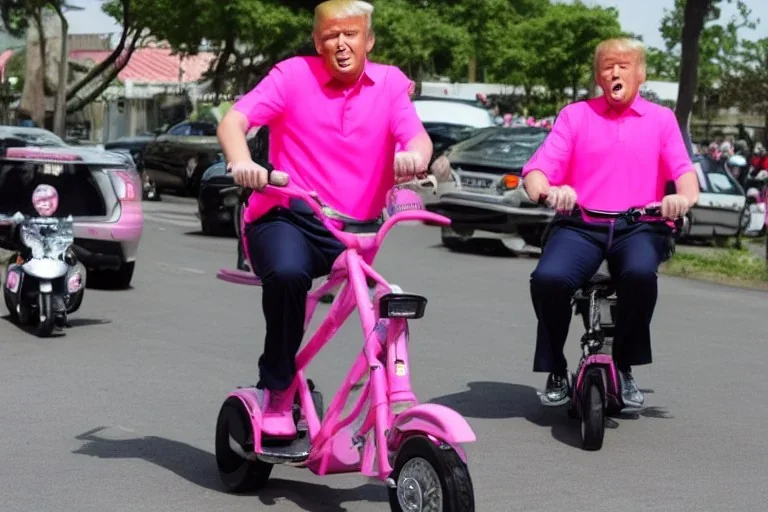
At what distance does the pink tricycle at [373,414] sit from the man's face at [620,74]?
7.26 feet

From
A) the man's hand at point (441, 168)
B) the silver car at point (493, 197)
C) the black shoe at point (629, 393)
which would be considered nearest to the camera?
the man's hand at point (441, 168)

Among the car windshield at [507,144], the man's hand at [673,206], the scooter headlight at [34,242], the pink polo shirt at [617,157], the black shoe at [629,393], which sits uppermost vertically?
the pink polo shirt at [617,157]

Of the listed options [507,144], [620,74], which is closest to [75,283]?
[620,74]

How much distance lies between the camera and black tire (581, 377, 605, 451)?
24.7ft

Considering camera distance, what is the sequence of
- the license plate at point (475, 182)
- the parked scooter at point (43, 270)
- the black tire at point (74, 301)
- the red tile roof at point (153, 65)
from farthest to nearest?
the red tile roof at point (153, 65) < the license plate at point (475, 182) < the black tire at point (74, 301) < the parked scooter at point (43, 270)

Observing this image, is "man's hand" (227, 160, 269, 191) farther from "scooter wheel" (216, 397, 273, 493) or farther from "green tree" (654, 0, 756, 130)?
"green tree" (654, 0, 756, 130)

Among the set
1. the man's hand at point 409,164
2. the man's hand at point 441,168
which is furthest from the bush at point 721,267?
the man's hand at point 409,164

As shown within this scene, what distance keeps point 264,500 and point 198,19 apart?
154 feet

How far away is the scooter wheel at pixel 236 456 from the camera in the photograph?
6.23 metres

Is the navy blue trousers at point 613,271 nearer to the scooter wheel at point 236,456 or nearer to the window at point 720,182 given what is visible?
the scooter wheel at point 236,456

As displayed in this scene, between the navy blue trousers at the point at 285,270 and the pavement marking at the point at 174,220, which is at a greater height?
the navy blue trousers at the point at 285,270

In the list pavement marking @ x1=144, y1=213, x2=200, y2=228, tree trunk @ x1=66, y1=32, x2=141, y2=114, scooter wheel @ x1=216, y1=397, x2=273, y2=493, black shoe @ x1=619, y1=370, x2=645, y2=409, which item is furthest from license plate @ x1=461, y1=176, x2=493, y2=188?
tree trunk @ x1=66, y1=32, x2=141, y2=114

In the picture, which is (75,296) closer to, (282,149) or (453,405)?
(453,405)

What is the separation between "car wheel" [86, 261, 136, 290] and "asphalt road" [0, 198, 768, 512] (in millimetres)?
177
